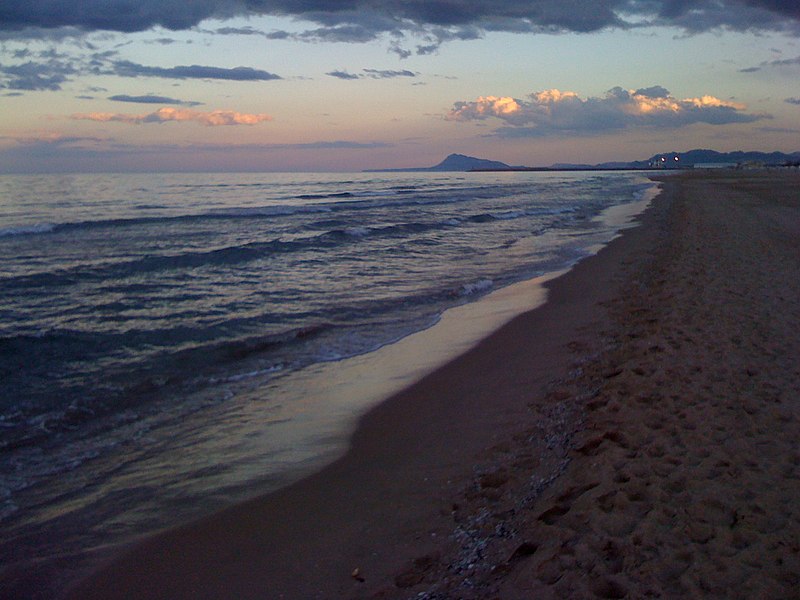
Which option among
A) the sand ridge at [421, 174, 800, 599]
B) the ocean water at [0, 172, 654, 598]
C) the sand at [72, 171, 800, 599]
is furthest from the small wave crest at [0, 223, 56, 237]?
the sand ridge at [421, 174, 800, 599]

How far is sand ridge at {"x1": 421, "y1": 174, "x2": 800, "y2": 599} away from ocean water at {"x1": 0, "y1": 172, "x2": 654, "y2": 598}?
7.24ft

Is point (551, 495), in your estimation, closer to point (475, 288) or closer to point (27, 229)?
point (475, 288)

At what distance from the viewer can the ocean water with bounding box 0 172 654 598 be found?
4781 mm

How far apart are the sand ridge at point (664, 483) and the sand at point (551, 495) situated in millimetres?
13

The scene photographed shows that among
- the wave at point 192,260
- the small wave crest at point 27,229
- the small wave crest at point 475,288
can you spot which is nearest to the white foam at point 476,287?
the small wave crest at point 475,288

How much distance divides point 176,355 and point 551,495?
6.44m

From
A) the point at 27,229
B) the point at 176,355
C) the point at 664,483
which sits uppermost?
the point at 27,229

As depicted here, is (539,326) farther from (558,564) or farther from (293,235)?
(293,235)

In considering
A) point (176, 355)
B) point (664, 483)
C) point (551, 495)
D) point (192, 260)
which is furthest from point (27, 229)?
point (664, 483)

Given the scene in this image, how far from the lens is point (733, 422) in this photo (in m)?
4.87

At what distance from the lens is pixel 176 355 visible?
347 inches

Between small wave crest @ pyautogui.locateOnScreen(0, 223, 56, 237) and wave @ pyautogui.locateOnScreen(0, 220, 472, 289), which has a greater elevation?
small wave crest @ pyautogui.locateOnScreen(0, 223, 56, 237)

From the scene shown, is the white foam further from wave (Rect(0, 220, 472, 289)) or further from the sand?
wave (Rect(0, 220, 472, 289))

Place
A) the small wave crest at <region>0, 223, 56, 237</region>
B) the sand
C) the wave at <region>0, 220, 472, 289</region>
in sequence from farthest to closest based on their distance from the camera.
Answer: the small wave crest at <region>0, 223, 56, 237</region> < the wave at <region>0, 220, 472, 289</region> < the sand
